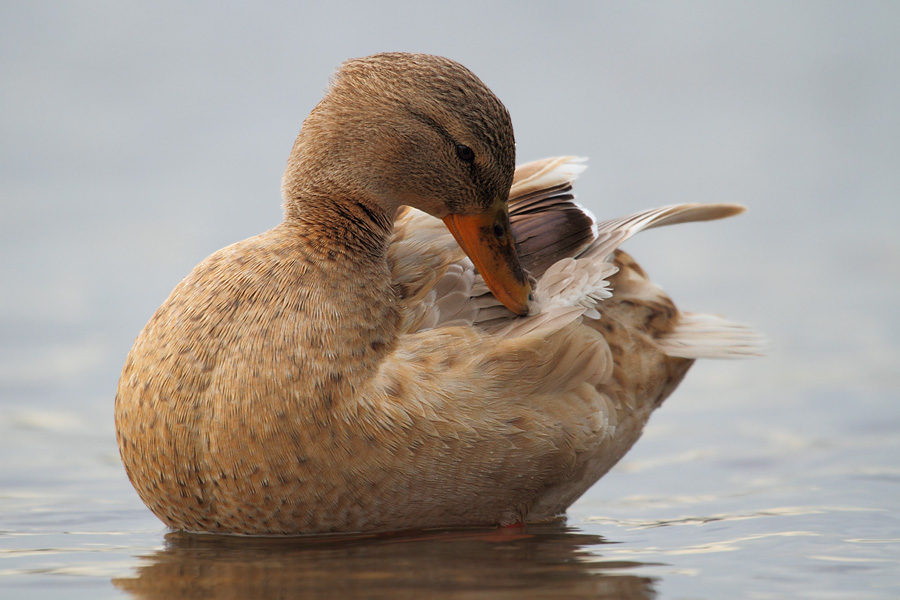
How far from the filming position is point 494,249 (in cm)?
429

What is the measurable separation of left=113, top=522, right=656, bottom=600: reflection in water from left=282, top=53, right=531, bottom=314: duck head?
0.91 meters

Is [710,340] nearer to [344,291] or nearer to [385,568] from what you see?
[344,291]

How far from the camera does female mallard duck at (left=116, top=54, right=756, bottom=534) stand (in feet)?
12.9

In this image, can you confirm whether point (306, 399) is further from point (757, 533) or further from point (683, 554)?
point (757, 533)

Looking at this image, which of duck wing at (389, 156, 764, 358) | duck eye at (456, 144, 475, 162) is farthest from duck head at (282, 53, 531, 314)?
duck wing at (389, 156, 764, 358)

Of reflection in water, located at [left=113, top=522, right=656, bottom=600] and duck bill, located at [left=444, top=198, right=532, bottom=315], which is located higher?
duck bill, located at [left=444, top=198, right=532, bottom=315]

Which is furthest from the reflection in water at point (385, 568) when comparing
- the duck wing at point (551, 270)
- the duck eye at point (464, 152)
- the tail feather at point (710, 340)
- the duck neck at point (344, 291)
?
the duck eye at point (464, 152)

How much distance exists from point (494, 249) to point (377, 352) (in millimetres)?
591

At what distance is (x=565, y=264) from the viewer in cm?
459

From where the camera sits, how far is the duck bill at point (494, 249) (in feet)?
14.1

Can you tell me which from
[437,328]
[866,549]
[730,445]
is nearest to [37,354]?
[437,328]

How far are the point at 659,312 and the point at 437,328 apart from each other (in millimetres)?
1249

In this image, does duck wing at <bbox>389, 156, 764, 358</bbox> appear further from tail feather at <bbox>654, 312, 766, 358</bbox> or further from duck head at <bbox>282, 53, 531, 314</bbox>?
duck head at <bbox>282, 53, 531, 314</bbox>

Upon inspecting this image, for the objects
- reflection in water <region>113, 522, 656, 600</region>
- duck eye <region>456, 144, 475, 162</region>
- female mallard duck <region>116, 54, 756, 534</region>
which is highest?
duck eye <region>456, 144, 475, 162</region>
